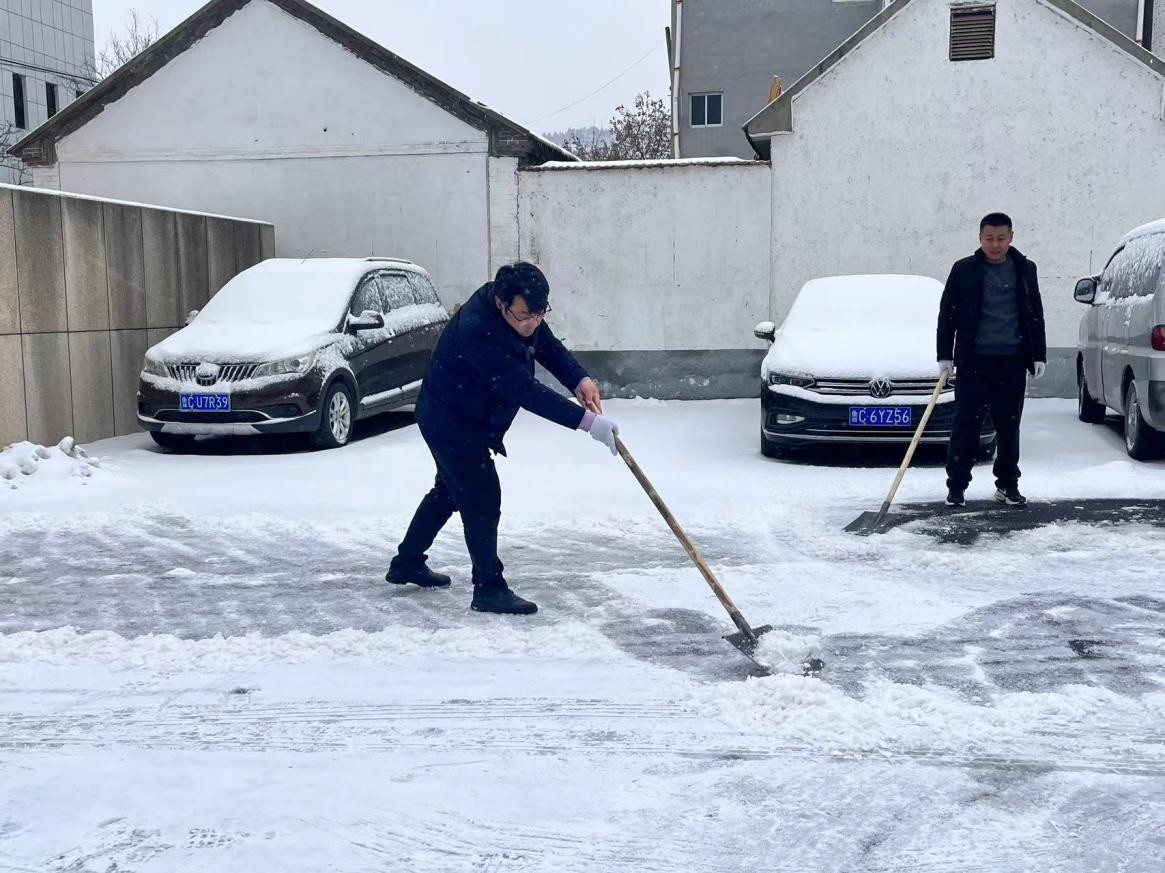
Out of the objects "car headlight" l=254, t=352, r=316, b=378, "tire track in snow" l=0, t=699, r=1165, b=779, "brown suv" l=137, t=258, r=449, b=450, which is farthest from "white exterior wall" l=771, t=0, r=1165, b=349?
"tire track in snow" l=0, t=699, r=1165, b=779

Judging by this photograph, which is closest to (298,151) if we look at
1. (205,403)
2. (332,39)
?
(332,39)

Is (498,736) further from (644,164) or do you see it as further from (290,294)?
(644,164)

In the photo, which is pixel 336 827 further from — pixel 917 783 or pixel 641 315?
pixel 641 315

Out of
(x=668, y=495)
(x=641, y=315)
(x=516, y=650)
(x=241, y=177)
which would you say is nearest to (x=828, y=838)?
(x=516, y=650)

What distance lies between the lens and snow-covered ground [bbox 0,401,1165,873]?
3.11m

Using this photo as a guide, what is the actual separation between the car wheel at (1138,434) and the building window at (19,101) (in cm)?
3635

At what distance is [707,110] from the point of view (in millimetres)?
34188

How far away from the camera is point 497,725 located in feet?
12.9

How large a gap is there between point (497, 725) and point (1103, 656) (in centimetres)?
234

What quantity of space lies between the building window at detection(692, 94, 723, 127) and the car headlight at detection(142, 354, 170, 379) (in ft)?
85.7

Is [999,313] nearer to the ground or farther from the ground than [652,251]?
nearer to the ground

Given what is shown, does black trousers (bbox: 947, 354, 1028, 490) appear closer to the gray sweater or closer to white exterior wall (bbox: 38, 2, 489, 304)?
the gray sweater

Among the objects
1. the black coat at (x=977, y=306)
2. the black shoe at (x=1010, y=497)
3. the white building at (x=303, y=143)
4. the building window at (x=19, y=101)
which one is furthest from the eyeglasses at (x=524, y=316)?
the building window at (x=19, y=101)

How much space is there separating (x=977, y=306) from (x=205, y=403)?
245 inches
